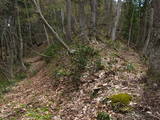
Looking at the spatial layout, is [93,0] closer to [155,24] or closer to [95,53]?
[95,53]

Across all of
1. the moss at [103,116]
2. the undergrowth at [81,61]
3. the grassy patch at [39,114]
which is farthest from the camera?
the undergrowth at [81,61]

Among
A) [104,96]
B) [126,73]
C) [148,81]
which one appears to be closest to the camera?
[148,81]

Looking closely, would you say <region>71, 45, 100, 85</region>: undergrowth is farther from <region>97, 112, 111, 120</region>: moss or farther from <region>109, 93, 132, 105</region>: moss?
<region>97, 112, 111, 120</region>: moss

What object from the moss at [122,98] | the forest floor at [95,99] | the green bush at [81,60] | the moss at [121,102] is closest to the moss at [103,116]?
the forest floor at [95,99]

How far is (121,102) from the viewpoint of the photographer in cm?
520

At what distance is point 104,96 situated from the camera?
587 centimetres

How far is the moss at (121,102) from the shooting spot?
16.5 ft

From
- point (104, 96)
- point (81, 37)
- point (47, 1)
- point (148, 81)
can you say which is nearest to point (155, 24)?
point (148, 81)

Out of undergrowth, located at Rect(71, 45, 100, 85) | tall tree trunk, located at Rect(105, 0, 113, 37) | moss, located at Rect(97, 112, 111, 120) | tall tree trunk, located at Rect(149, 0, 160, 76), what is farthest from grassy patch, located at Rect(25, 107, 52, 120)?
tall tree trunk, located at Rect(105, 0, 113, 37)

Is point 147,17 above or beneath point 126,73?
above

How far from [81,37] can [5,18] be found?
32.6ft

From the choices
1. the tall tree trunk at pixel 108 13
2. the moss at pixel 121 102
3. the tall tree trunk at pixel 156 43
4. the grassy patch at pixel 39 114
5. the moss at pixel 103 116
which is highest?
the tall tree trunk at pixel 108 13

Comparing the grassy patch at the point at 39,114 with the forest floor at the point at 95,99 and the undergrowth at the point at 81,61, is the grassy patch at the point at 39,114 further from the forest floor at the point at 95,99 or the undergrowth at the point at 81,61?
the undergrowth at the point at 81,61

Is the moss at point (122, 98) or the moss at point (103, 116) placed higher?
the moss at point (122, 98)
